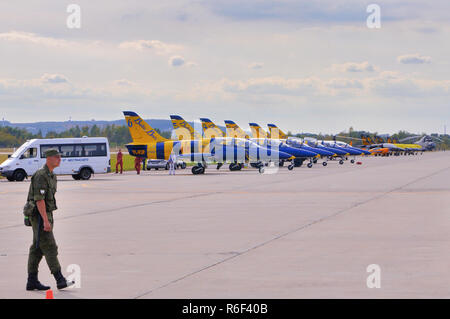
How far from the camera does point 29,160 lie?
4447 cm

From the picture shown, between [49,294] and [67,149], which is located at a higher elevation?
[67,149]

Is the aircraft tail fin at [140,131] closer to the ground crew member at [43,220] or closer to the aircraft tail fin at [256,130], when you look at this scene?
the aircraft tail fin at [256,130]

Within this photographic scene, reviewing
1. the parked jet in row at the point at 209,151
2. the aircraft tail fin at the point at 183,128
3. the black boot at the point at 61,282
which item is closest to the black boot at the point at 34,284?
the black boot at the point at 61,282

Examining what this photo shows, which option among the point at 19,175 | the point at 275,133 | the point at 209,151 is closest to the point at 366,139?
the point at 275,133

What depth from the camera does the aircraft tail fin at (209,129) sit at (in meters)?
68.4

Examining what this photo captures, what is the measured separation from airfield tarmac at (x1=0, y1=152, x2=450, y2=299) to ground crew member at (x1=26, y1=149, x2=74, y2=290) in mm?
343

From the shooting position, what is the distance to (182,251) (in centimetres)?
1370

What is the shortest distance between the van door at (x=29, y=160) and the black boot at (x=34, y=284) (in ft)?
115

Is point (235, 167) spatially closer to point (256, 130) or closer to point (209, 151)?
point (209, 151)

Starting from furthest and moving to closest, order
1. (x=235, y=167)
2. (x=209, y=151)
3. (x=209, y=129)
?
(x=209, y=129) < (x=235, y=167) < (x=209, y=151)

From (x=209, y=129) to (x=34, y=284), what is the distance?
5884 cm

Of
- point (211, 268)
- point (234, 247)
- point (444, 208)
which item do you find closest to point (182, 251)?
point (234, 247)
